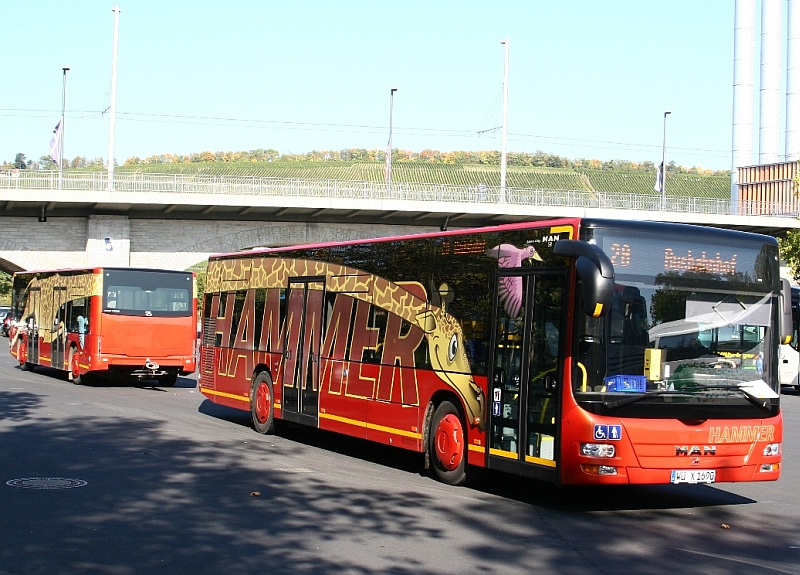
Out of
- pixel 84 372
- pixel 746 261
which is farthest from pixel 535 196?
pixel 746 261

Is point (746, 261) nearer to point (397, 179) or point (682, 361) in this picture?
point (682, 361)

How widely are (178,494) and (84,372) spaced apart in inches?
640

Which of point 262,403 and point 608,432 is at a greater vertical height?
point 608,432

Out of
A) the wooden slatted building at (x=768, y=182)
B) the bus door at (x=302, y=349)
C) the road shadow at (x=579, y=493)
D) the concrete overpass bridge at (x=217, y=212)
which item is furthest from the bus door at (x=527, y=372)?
the wooden slatted building at (x=768, y=182)

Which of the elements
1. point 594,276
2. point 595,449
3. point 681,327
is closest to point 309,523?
point 595,449

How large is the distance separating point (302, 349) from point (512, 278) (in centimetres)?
500

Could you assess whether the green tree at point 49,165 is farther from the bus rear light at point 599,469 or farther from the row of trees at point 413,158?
the bus rear light at point 599,469

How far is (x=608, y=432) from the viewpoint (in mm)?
9594

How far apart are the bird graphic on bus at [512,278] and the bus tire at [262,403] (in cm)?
593

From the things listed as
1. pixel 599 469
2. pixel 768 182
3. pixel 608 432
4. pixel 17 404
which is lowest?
pixel 17 404

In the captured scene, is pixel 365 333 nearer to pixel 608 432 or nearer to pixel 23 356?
pixel 608 432

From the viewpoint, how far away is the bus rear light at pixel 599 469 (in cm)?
960

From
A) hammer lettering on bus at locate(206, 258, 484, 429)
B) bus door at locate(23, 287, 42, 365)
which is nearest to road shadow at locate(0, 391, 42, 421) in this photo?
hammer lettering on bus at locate(206, 258, 484, 429)

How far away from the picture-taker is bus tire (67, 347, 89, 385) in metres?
26.0
